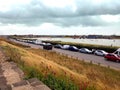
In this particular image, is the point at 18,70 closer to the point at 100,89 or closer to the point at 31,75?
the point at 31,75

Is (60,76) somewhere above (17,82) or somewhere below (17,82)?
below

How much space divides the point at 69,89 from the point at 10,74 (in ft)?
10.5

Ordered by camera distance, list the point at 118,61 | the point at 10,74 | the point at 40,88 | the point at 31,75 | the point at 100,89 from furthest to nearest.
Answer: the point at 118,61, the point at 100,89, the point at 10,74, the point at 31,75, the point at 40,88

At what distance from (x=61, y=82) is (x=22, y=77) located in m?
1.71

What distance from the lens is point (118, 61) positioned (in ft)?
156

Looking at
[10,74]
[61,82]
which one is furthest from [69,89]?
[10,74]

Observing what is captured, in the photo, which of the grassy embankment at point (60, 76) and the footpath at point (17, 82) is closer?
the footpath at point (17, 82)

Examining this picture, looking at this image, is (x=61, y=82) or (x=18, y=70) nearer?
(x=61, y=82)

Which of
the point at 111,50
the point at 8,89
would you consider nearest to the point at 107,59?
the point at 111,50

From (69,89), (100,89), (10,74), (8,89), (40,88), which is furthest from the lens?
(100,89)

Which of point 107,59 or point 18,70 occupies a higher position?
point 18,70

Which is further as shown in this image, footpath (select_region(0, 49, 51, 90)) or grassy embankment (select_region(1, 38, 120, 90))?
grassy embankment (select_region(1, 38, 120, 90))

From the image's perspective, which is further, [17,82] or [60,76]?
[60,76]

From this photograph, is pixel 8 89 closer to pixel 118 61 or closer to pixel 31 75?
pixel 31 75
